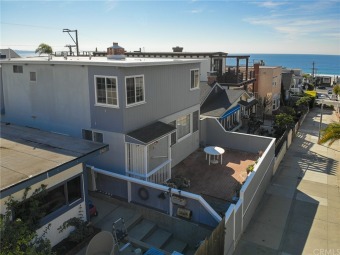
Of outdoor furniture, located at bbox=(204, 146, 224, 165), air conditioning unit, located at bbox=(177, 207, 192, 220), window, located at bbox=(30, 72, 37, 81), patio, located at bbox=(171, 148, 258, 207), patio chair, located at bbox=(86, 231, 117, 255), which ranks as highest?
window, located at bbox=(30, 72, 37, 81)

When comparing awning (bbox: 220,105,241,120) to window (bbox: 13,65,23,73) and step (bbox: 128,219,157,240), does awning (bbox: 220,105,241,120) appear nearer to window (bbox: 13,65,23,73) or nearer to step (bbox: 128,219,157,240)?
step (bbox: 128,219,157,240)

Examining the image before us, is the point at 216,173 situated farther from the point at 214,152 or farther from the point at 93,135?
the point at 93,135

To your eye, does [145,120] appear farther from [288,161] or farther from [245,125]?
[245,125]

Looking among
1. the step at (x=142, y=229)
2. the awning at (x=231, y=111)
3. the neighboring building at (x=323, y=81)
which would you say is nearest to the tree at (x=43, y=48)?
the awning at (x=231, y=111)

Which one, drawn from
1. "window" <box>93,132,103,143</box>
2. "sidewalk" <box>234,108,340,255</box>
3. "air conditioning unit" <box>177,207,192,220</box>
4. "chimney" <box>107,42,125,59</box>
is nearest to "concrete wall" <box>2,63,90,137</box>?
"window" <box>93,132,103,143</box>

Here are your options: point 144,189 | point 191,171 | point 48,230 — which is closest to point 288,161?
point 191,171

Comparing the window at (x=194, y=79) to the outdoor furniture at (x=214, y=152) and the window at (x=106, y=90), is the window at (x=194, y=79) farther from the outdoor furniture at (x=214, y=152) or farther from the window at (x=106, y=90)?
the window at (x=106, y=90)

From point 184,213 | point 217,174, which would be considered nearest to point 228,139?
point 217,174
